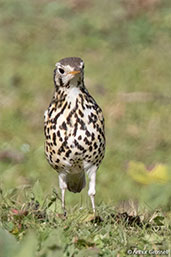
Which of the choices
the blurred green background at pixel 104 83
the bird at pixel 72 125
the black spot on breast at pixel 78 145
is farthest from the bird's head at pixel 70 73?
the blurred green background at pixel 104 83

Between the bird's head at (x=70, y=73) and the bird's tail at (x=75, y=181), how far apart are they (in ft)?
3.05

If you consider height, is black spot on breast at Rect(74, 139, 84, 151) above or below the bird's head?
below

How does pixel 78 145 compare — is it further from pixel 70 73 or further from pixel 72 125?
pixel 70 73

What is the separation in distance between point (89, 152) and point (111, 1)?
36.8 feet

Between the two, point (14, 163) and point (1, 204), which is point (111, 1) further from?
point (1, 204)

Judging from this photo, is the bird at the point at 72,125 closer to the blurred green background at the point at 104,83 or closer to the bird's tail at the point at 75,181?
the bird's tail at the point at 75,181

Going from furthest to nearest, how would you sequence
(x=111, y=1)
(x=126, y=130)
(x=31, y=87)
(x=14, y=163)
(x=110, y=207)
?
(x=111, y=1), (x=31, y=87), (x=126, y=130), (x=14, y=163), (x=110, y=207)

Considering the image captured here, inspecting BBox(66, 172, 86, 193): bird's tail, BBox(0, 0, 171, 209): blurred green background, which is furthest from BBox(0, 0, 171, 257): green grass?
BBox(66, 172, 86, 193): bird's tail

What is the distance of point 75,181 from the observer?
686 cm

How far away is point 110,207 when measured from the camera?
647cm

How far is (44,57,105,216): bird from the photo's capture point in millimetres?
6094

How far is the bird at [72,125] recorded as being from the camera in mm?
6094

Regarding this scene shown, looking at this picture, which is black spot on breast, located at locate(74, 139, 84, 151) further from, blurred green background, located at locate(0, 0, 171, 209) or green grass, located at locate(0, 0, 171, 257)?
blurred green background, located at locate(0, 0, 171, 209)

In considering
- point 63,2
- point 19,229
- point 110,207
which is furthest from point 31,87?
point 19,229
